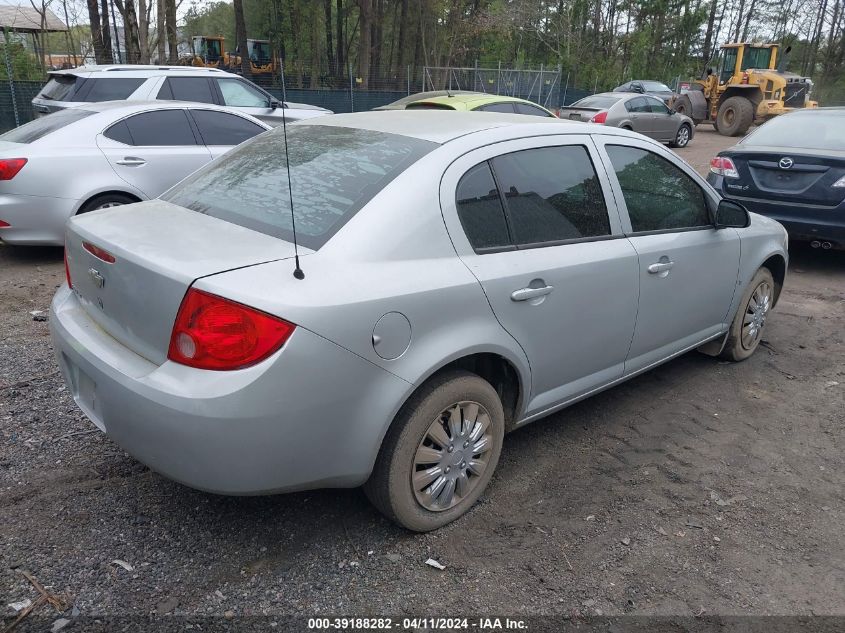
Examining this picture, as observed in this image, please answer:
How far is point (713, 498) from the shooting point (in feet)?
10.7

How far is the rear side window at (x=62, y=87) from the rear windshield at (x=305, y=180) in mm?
6607

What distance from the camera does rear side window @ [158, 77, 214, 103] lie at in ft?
30.8

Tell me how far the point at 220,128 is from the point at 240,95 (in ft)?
11.0

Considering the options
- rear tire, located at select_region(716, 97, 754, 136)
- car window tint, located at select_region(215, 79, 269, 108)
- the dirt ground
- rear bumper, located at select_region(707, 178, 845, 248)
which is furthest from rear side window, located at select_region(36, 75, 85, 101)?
rear tire, located at select_region(716, 97, 754, 136)

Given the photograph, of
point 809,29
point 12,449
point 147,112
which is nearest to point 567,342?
point 12,449

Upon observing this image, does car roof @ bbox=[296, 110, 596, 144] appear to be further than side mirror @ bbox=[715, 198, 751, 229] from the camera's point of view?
No

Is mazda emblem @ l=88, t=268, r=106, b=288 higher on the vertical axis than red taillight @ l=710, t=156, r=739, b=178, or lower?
higher

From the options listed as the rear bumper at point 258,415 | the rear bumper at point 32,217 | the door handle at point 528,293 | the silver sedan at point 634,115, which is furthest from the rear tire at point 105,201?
the silver sedan at point 634,115

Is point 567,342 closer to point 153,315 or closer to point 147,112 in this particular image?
point 153,315

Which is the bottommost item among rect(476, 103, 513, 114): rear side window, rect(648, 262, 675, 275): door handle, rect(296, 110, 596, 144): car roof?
rect(648, 262, 675, 275): door handle

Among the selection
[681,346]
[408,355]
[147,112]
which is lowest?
[681,346]

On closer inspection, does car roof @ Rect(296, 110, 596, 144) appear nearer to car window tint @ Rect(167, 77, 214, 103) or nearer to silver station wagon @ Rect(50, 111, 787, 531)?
silver station wagon @ Rect(50, 111, 787, 531)

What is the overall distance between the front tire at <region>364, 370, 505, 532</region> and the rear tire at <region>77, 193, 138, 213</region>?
4714 mm

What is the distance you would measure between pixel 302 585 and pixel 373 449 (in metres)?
0.58
